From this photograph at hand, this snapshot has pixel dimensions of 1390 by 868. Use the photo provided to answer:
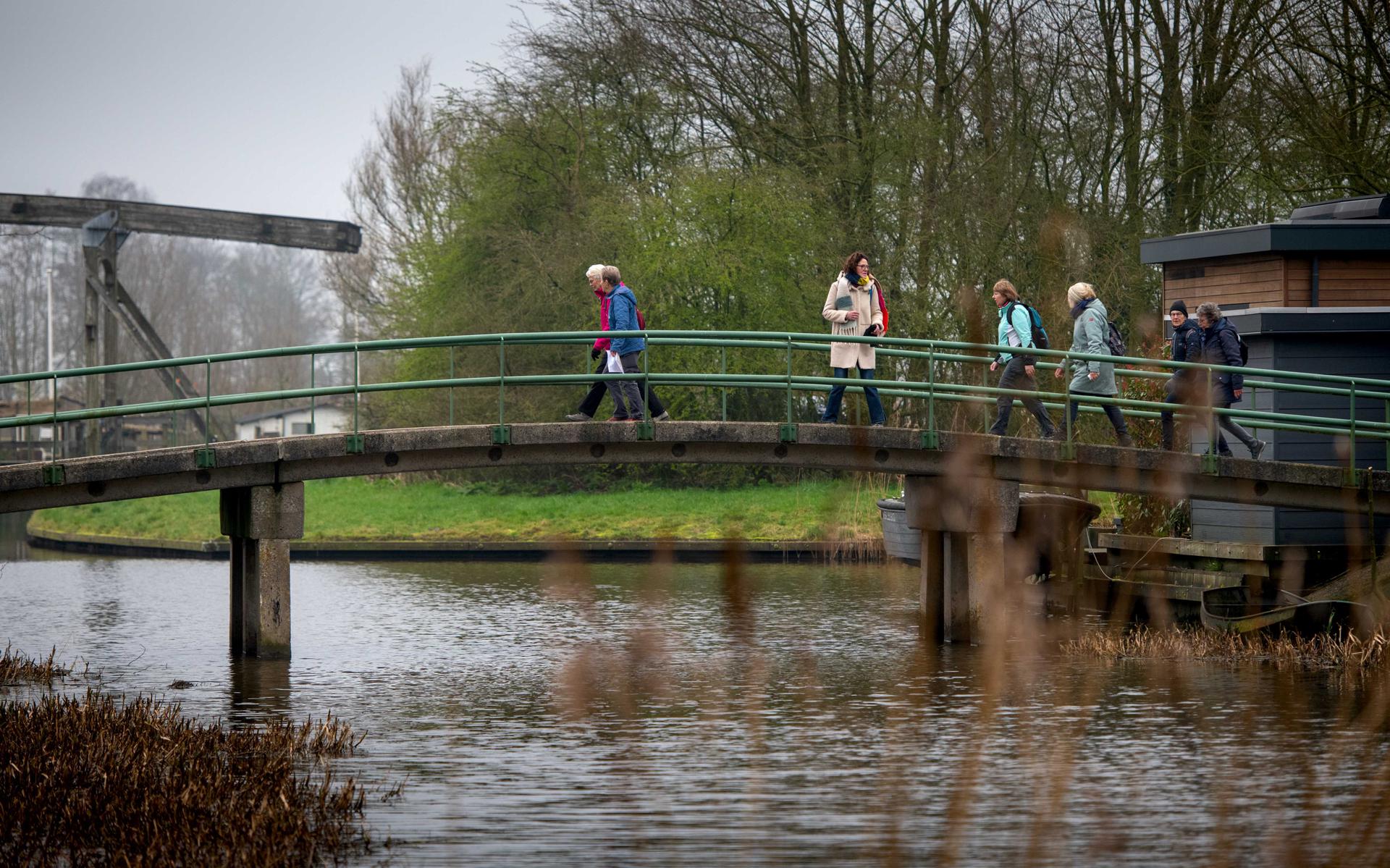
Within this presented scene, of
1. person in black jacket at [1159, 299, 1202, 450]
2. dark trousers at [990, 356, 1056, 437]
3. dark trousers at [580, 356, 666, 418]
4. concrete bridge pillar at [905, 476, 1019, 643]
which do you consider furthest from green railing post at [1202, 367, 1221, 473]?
dark trousers at [580, 356, 666, 418]

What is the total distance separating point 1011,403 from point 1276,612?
3.24m

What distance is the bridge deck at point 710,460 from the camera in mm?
16062

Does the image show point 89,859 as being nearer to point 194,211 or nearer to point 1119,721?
point 1119,721

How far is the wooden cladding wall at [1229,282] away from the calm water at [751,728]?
14.7 ft

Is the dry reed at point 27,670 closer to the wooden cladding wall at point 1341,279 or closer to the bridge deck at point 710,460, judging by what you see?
the bridge deck at point 710,460

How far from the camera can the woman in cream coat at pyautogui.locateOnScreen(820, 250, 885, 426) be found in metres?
17.1

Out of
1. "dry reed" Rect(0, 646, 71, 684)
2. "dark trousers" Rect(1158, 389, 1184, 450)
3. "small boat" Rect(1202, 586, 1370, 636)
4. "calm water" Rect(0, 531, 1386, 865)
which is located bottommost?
"calm water" Rect(0, 531, 1386, 865)

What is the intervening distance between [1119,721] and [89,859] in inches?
297

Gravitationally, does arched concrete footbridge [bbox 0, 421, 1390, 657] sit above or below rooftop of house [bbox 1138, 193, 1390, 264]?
below

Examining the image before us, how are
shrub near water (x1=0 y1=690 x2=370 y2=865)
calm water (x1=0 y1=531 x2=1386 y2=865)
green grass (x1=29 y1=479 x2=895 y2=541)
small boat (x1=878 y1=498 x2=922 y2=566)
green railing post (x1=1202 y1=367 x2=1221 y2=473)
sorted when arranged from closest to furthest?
shrub near water (x1=0 y1=690 x2=370 y2=865) < calm water (x1=0 y1=531 x2=1386 y2=865) < green railing post (x1=1202 y1=367 x2=1221 y2=473) < small boat (x1=878 y1=498 x2=922 y2=566) < green grass (x1=29 y1=479 x2=895 y2=541)

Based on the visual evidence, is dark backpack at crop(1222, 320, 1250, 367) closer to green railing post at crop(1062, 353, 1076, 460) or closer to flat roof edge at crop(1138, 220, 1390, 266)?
flat roof edge at crop(1138, 220, 1390, 266)

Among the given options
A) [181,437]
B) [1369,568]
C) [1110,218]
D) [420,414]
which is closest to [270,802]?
[1369,568]

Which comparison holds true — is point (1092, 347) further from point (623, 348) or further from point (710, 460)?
point (623, 348)

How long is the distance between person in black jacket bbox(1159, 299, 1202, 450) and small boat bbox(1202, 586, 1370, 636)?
1754mm
